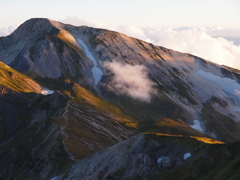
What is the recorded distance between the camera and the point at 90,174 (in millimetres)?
105875

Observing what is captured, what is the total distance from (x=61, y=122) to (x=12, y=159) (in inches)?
904

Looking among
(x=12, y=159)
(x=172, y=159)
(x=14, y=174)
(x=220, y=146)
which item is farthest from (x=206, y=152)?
(x=12, y=159)

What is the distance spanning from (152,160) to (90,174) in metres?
21.9

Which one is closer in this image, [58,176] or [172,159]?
[172,159]

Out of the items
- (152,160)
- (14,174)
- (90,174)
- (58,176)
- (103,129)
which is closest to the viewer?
(152,160)

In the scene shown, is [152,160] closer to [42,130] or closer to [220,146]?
[220,146]

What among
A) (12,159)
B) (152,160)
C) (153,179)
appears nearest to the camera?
(153,179)

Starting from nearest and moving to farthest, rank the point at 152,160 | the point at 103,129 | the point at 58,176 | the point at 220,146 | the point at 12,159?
the point at 220,146 < the point at 152,160 < the point at 58,176 < the point at 12,159 < the point at 103,129

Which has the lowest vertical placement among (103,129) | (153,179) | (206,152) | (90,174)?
(103,129)

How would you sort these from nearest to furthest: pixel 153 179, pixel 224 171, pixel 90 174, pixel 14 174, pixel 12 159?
pixel 224 171 < pixel 153 179 < pixel 90 174 < pixel 14 174 < pixel 12 159

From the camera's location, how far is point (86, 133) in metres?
168

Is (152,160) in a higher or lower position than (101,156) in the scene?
higher

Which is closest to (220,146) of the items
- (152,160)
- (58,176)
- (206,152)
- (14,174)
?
(206,152)

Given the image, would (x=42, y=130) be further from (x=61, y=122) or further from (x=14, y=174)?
(x=14, y=174)
